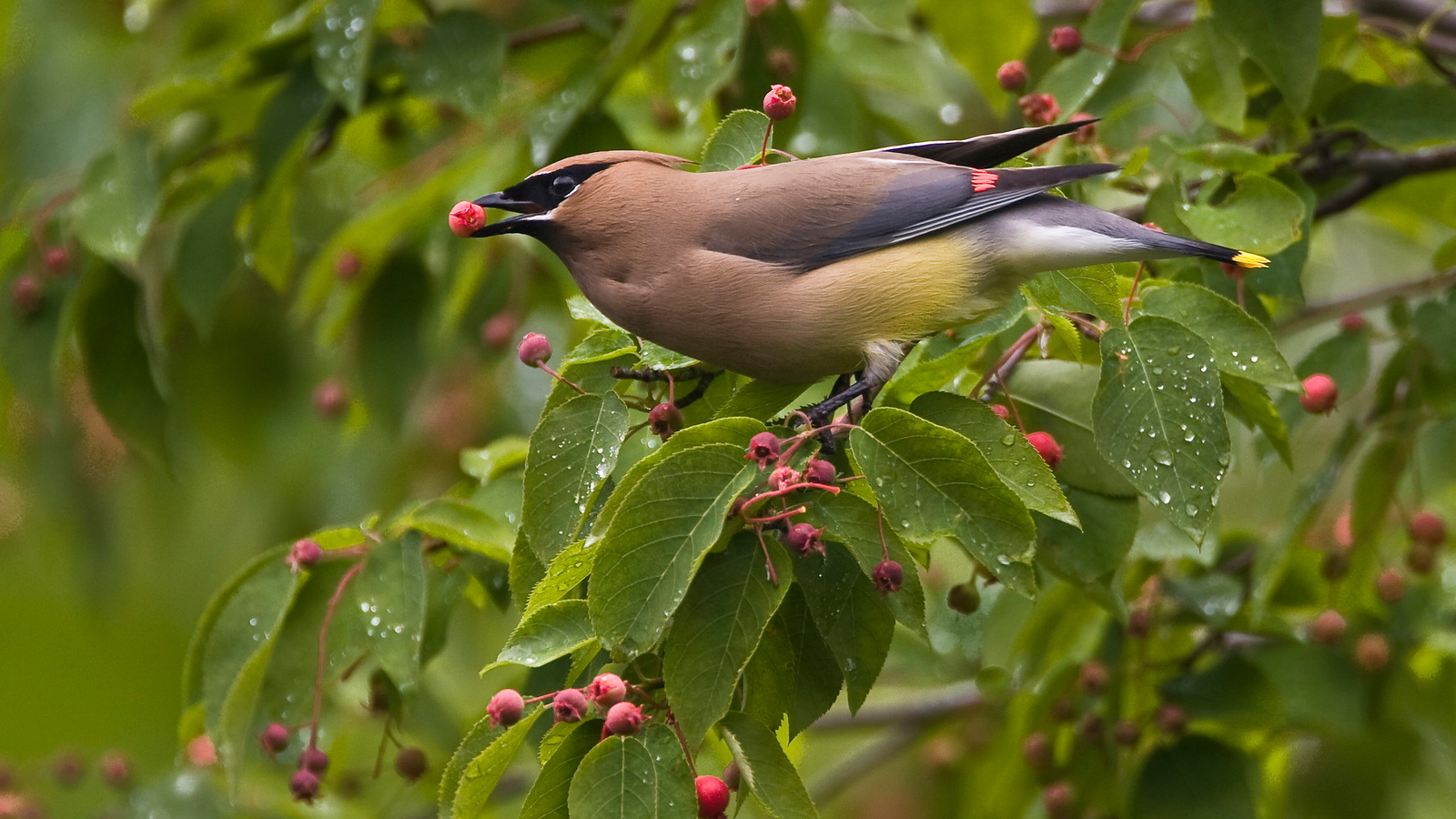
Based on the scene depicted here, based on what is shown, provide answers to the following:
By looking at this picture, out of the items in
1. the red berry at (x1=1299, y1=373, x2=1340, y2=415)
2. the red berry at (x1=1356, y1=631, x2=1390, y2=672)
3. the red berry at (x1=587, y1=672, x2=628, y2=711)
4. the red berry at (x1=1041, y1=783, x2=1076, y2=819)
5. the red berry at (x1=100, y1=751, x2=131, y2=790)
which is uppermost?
the red berry at (x1=587, y1=672, x2=628, y2=711)

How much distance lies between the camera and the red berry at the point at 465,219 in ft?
8.30

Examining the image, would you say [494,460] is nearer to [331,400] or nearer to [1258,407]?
[1258,407]

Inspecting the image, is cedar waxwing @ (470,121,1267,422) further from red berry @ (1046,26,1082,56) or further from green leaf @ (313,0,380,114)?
green leaf @ (313,0,380,114)

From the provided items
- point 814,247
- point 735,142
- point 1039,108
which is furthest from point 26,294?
point 1039,108

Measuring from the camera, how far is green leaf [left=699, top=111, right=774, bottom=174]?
2684 mm

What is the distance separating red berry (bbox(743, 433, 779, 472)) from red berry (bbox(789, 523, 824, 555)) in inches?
3.9

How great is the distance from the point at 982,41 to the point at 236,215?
2.11m

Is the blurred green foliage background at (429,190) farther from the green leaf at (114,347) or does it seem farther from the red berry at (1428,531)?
the red berry at (1428,531)

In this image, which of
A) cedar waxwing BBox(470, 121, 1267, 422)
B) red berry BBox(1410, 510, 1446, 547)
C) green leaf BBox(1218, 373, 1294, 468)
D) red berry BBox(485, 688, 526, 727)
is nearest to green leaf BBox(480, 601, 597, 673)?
red berry BBox(485, 688, 526, 727)

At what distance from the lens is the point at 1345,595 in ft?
12.6

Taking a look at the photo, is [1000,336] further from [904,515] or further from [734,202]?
[904,515]

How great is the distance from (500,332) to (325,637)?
1.75m

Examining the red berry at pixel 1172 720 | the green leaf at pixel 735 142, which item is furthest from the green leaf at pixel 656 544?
the red berry at pixel 1172 720

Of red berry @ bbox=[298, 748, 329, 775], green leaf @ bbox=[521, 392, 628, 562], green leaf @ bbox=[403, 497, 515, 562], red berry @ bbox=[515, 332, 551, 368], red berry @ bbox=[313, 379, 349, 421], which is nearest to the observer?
green leaf @ bbox=[521, 392, 628, 562]
